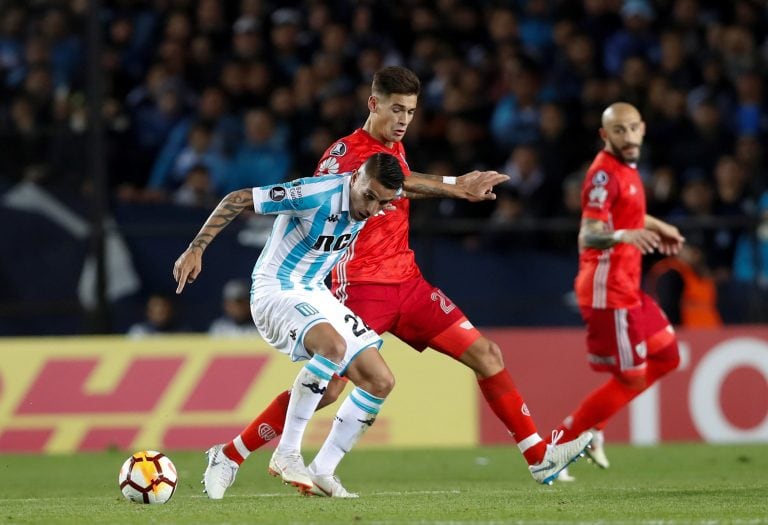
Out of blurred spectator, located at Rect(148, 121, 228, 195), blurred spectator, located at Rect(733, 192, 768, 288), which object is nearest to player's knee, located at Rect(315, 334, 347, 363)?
blurred spectator, located at Rect(733, 192, 768, 288)

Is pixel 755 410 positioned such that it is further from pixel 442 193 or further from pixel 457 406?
pixel 442 193

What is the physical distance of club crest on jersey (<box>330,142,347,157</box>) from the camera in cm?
769

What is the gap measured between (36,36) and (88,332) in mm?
2710

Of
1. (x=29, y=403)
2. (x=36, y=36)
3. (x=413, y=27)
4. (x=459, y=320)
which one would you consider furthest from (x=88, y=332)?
(x=459, y=320)

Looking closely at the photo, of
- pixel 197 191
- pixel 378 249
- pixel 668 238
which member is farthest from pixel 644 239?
pixel 197 191

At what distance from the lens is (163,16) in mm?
15219

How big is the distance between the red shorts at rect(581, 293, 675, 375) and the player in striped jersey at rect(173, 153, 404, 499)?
2.23 metres

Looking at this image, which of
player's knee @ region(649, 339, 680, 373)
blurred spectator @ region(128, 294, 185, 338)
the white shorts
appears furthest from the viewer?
blurred spectator @ region(128, 294, 185, 338)

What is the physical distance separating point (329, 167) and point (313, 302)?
78cm

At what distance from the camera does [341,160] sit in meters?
7.65

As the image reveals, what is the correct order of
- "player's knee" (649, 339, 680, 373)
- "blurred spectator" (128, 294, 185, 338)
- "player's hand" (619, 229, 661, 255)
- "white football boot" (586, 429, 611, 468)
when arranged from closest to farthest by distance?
"player's hand" (619, 229, 661, 255), "player's knee" (649, 339, 680, 373), "white football boot" (586, 429, 611, 468), "blurred spectator" (128, 294, 185, 338)

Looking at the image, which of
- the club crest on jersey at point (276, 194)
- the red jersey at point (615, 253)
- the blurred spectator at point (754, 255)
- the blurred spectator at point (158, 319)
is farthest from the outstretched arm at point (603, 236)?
the blurred spectator at point (158, 319)

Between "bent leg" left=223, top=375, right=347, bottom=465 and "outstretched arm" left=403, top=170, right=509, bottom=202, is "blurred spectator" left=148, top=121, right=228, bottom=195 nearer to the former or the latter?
"bent leg" left=223, top=375, right=347, bottom=465

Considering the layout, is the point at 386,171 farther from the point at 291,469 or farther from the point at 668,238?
the point at 668,238
